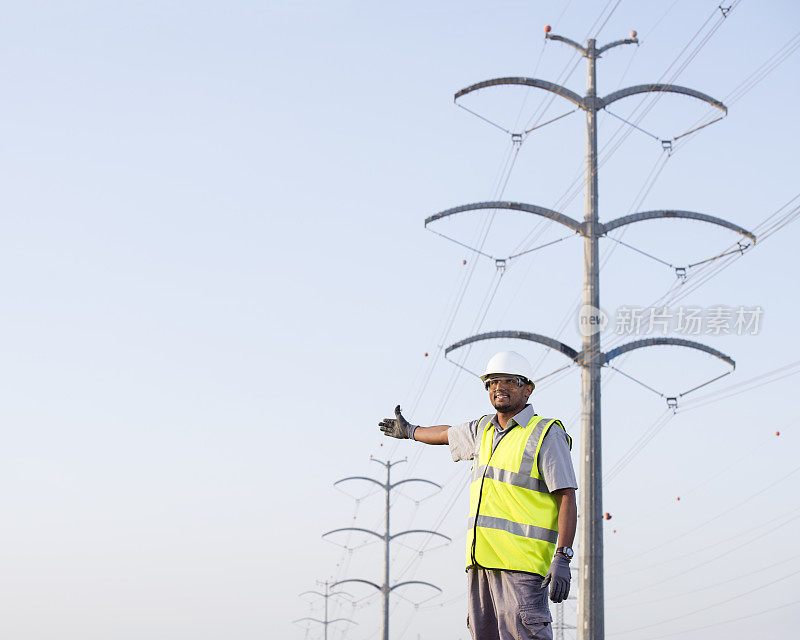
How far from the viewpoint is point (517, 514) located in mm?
6340

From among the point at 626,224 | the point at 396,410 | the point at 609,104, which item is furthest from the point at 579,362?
the point at 396,410

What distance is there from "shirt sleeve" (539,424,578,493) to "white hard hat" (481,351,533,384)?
0.36 metres

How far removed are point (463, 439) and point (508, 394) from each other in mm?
504

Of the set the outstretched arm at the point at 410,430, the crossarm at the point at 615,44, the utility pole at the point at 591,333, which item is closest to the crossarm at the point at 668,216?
the utility pole at the point at 591,333

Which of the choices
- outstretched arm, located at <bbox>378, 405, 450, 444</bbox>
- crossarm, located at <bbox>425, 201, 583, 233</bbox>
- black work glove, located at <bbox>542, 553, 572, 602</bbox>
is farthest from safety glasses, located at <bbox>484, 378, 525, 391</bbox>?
A: crossarm, located at <bbox>425, 201, 583, 233</bbox>

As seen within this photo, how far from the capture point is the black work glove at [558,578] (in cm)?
596

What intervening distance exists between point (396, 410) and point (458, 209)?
17.2 metres

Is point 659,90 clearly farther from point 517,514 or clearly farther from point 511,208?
point 517,514

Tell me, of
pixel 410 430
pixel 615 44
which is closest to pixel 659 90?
pixel 615 44

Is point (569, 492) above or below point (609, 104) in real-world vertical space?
below

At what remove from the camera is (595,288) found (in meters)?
22.8

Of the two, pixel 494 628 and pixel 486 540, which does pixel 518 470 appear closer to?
pixel 486 540

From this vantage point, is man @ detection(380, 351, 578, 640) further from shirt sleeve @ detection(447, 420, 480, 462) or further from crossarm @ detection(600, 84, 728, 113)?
crossarm @ detection(600, 84, 728, 113)

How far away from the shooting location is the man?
6152 mm
